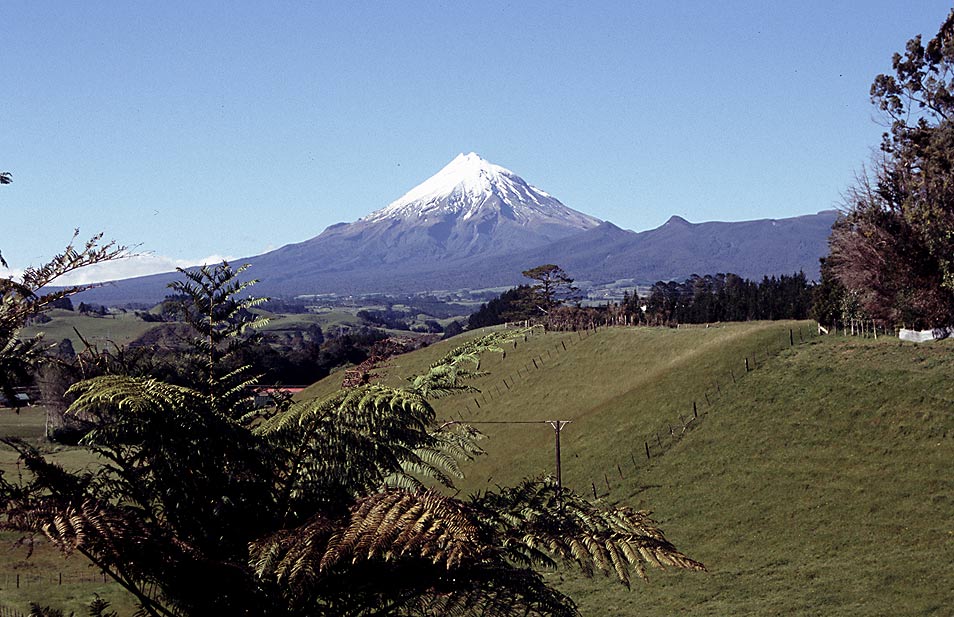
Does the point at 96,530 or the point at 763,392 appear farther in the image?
the point at 763,392

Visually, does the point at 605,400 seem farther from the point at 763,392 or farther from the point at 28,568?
the point at 28,568

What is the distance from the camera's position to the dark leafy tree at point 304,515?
249 inches

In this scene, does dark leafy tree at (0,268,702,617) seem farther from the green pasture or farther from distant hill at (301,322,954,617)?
distant hill at (301,322,954,617)

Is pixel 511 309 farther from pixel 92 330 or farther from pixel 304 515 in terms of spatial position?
pixel 304 515

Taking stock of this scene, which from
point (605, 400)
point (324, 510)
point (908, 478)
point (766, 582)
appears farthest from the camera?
point (605, 400)

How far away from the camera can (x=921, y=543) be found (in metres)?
32.3

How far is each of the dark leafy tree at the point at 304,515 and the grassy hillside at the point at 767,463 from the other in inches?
380

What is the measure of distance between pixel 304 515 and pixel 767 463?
41515mm

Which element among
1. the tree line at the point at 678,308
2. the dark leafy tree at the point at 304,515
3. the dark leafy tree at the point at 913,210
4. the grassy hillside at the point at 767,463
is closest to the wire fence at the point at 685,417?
the grassy hillside at the point at 767,463

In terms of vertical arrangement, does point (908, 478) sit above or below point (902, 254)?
below

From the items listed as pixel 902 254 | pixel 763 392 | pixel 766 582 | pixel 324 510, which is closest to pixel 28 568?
pixel 766 582

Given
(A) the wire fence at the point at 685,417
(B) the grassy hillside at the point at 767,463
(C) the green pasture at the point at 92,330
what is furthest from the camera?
(A) the wire fence at the point at 685,417

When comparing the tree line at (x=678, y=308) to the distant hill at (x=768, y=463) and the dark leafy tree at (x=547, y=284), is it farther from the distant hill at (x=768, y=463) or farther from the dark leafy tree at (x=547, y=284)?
the distant hill at (x=768, y=463)

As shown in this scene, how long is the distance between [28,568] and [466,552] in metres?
32.4
